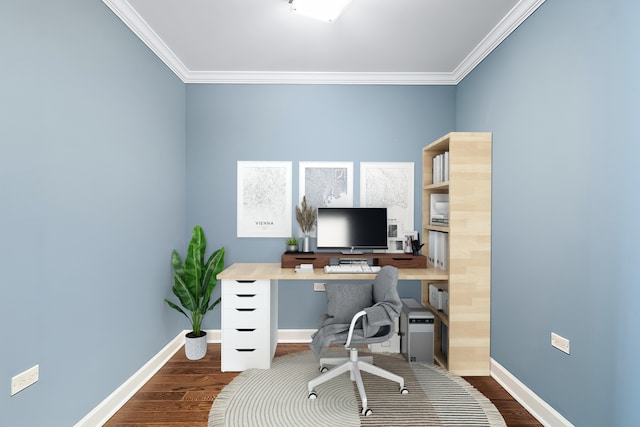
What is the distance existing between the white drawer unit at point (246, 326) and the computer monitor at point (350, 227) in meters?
0.84

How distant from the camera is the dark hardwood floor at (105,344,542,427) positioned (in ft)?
7.32

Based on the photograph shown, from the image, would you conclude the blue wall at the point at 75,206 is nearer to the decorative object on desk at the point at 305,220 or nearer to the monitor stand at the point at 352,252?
the decorative object on desk at the point at 305,220

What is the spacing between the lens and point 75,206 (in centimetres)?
200

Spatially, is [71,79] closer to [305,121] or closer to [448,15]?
[305,121]

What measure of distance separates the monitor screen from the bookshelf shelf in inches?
29.2

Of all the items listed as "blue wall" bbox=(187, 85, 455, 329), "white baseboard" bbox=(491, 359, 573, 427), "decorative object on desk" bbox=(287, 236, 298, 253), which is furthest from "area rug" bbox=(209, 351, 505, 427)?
"decorative object on desk" bbox=(287, 236, 298, 253)

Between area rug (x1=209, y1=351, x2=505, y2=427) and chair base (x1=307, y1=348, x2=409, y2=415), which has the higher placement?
chair base (x1=307, y1=348, x2=409, y2=415)

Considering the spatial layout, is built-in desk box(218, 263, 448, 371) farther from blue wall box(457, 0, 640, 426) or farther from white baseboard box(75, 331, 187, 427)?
blue wall box(457, 0, 640, 426)

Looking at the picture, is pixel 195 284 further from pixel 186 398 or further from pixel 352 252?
pixel 352 252

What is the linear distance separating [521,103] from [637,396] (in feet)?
6.26

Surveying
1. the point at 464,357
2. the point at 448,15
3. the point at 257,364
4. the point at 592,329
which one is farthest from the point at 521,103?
the point at 257,364

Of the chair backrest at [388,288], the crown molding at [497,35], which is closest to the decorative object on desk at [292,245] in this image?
the chair backrest at [388,288]

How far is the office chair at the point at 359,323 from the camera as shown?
2.31 meters

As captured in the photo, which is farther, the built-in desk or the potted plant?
the potted plant
